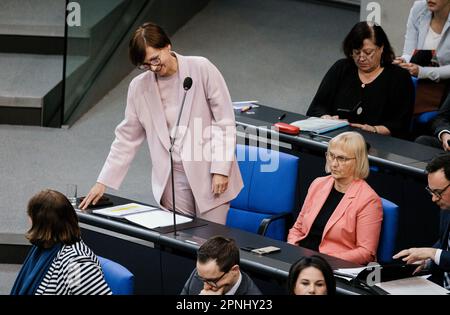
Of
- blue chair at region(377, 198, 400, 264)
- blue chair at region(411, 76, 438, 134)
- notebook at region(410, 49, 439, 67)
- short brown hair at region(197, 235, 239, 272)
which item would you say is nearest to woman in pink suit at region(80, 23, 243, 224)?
blue chair at region(377, 198, 400, 264)

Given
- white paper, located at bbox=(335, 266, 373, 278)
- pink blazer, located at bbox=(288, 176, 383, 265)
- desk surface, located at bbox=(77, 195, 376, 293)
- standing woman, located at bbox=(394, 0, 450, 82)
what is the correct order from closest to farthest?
white paper, located at bbox=(335, 266, 373, 278), desk surface, located at bbox=(77, 195, 376, 293), pink blazer, located at bbox=(288, 176, 383, 265), standing woman, located at bbox=(394, 0, 450, 82)

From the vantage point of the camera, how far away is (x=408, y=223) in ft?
17.8

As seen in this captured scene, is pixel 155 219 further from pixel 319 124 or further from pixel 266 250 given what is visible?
pixel 319 124

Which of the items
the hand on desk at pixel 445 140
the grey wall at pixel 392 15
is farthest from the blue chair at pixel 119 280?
the grey wall at pixel 392 15

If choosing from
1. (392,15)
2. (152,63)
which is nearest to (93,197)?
(152,63)

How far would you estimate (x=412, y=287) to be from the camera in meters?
4.04

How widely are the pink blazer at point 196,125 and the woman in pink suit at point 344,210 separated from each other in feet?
1.39

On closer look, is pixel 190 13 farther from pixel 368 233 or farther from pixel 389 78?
pixel 368 233

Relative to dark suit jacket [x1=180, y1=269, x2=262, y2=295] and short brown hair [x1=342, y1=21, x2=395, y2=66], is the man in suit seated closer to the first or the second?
short brown hair [x1=342, y1=21, x2=395, y2=66]

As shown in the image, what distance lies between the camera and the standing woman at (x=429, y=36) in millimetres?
6348

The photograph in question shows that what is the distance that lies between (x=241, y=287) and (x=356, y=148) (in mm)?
1119

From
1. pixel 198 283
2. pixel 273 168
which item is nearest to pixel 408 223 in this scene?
pixel 273 168

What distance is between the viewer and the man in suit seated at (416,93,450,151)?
5.74 meters

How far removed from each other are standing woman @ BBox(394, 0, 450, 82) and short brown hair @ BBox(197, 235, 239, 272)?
273cm
